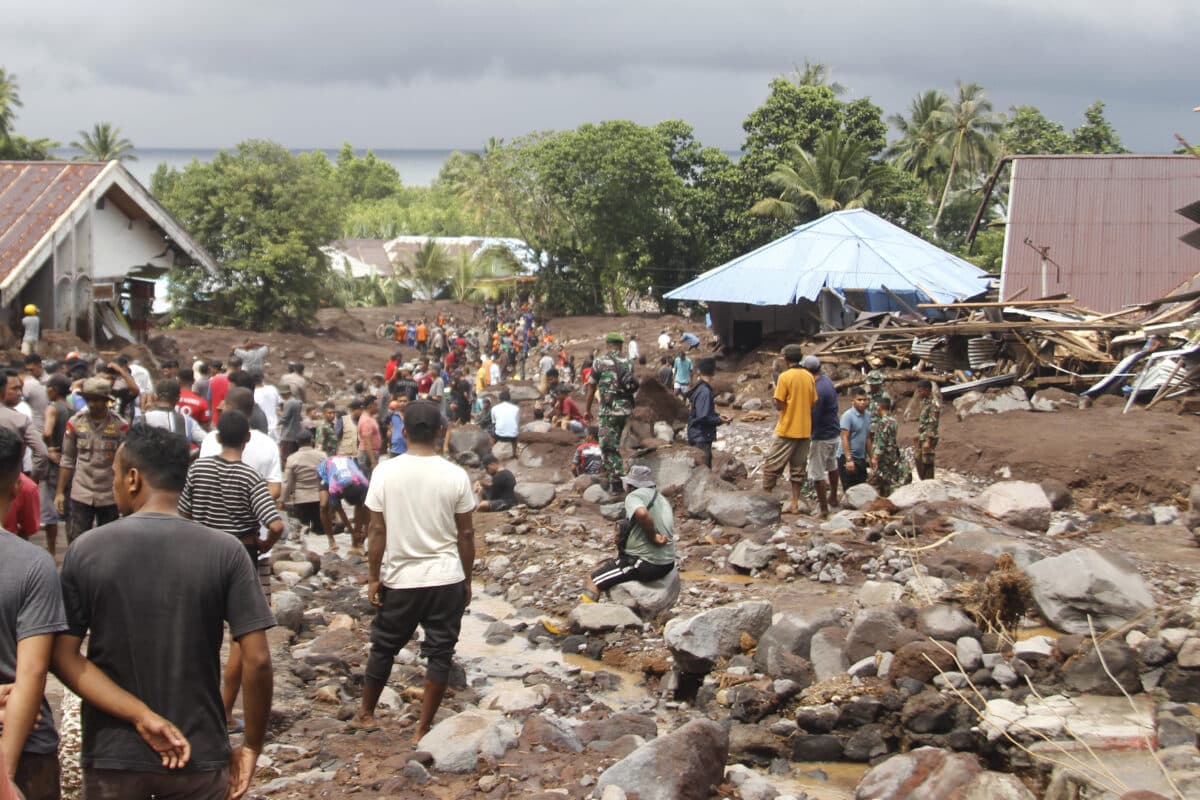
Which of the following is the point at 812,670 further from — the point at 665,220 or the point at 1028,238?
the point at 665,220

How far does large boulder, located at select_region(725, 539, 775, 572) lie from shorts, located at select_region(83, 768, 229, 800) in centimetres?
714

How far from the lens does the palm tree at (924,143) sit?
52.3 metres

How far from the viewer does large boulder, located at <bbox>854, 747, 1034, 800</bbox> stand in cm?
512

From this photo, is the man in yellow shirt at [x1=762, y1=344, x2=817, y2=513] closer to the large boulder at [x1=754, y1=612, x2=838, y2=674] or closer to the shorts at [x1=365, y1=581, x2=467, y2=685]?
the large boulder at [x1=754, y1=612, x2=838, y2=674]

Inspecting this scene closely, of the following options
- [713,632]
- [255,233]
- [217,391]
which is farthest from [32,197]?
[713,632]

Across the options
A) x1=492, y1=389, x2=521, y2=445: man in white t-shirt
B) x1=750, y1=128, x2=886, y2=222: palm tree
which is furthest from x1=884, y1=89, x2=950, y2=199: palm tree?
x1=492, y1=389, x2=521, y2=445: man in white t-shirt

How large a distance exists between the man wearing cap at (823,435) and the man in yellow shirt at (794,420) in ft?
0.24

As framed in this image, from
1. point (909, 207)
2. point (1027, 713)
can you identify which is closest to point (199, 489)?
point (1027, 713)

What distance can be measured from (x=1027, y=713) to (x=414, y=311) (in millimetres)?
38601

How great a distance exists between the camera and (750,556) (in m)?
9.97

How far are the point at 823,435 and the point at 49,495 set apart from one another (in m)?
6.59

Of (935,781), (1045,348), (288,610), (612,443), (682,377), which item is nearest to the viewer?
(935,781)

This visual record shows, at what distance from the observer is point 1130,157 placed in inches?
944

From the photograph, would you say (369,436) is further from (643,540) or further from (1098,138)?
(1098,138)
